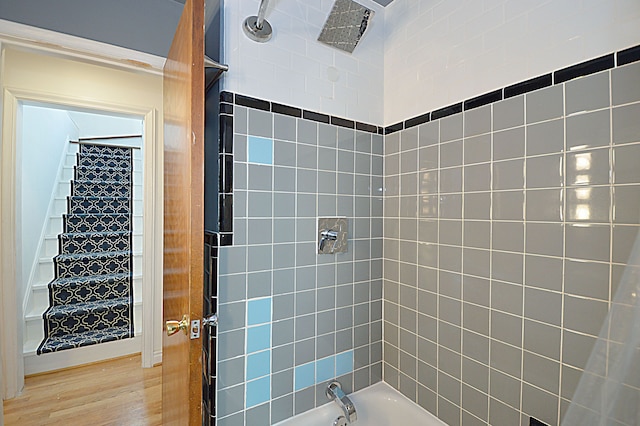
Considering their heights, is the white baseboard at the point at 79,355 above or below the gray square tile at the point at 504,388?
below

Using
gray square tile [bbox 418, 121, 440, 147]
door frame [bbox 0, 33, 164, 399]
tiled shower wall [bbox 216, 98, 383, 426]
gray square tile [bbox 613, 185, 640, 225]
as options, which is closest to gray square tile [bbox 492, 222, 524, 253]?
gray square tile [bbox 613, 185, 640, 225]

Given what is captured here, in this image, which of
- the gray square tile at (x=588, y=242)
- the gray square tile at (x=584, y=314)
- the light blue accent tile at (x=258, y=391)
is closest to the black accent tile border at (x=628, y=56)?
the gray square tile at (x=588, y=242)

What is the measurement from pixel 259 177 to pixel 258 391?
913 millimetres

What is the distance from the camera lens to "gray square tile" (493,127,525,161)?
106 cm

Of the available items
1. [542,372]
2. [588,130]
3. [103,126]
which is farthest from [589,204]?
[103,126]

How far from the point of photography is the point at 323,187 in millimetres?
1429

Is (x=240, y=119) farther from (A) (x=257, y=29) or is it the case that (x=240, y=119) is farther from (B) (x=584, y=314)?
(B) (x=584, y=314)

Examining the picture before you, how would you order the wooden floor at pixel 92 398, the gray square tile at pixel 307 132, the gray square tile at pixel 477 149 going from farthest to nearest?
1. the wooden floor at pixel 92 398
2. the gray square tile at pixel 307 132
3. the gray square tile at pixel 477 149

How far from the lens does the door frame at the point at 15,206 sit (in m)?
1.48

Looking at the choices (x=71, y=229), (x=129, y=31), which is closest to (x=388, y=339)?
(x=129, y=31)

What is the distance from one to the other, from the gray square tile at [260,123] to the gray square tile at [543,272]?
1111mm

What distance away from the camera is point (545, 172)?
1.00m

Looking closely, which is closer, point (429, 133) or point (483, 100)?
point (483, 100)

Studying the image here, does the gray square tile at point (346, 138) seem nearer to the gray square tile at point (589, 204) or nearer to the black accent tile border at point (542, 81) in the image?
the black accent tile border at point (542, 81)
